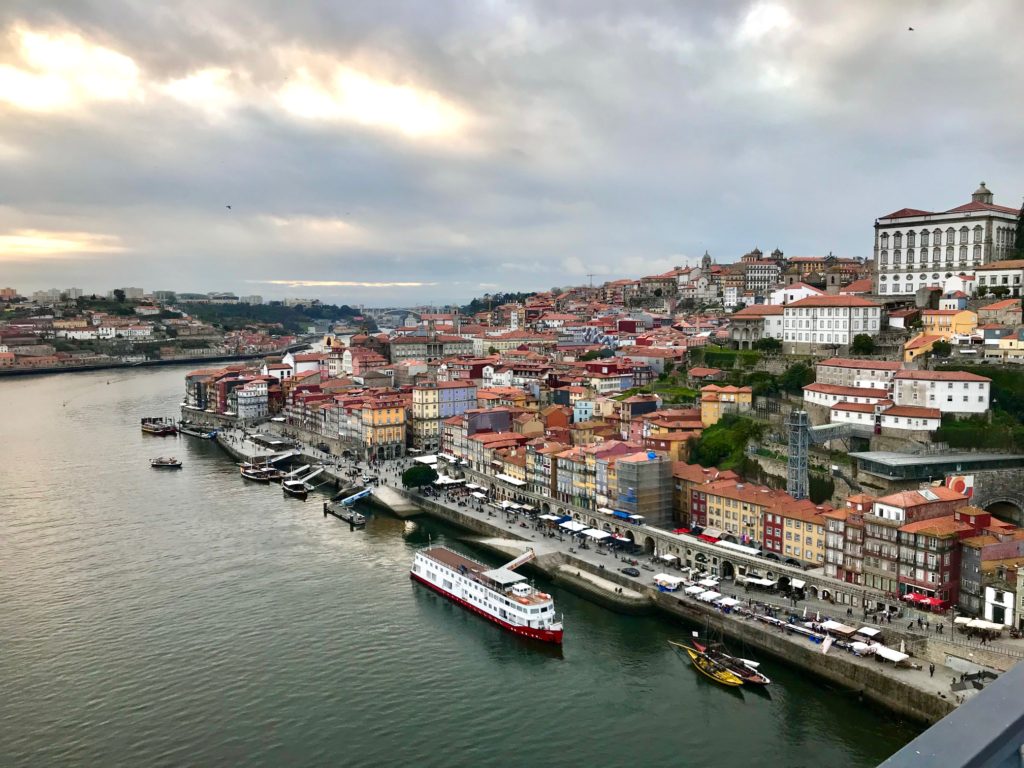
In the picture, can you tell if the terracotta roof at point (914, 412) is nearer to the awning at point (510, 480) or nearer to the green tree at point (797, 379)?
the green tree at point (797, 379)

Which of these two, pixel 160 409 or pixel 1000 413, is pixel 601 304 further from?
pixel 1000 413

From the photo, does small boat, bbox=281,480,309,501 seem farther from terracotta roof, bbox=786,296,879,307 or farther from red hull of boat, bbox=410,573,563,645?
terracotta roof, bbox=786,296,879,307

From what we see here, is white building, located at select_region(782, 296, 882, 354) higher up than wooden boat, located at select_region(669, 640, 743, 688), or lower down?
higher up

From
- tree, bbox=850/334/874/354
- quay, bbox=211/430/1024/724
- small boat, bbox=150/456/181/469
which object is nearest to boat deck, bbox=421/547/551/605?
quay, bbox=211/430/1024/724

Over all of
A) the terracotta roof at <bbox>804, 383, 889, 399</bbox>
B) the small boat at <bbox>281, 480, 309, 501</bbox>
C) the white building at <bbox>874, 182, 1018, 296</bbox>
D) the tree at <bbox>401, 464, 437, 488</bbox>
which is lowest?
the small boat at <bbox>281, 480, 309, 501</bbox>

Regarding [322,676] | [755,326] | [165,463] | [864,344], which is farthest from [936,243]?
[165,463]

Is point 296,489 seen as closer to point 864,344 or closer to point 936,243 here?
point 864,344
